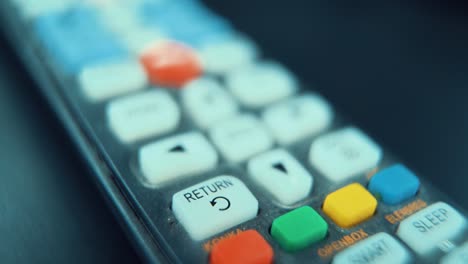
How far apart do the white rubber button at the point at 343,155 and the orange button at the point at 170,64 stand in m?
0.10

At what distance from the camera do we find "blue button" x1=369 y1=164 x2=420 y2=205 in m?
0.26

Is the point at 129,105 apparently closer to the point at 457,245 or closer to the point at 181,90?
the point at 181,90

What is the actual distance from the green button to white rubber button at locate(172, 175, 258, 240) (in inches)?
0.6

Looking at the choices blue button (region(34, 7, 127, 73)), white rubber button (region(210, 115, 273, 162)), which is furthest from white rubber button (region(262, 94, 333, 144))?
blue button (region(34, 7, 127, 73))

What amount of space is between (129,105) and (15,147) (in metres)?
0.07

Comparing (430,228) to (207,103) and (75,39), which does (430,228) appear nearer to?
(207,103)

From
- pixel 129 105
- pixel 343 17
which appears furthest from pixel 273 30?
pixel 129 105

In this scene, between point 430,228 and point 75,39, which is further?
point 75,39

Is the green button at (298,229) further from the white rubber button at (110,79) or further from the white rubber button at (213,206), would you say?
the white rubber button at (110,79)

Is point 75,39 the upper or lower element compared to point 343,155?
upper

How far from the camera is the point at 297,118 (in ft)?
1.03

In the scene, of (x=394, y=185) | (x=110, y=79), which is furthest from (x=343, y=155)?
(x=110, y=79)

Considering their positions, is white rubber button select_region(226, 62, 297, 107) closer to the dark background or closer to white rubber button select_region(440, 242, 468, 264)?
the dark background

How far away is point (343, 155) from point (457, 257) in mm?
77
